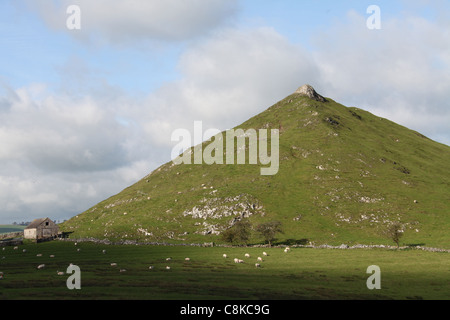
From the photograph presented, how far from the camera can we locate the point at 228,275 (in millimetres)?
63844

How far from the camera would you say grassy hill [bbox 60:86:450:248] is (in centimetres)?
12488

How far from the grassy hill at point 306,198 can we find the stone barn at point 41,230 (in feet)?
24.9

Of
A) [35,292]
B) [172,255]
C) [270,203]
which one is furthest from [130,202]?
[35,292]

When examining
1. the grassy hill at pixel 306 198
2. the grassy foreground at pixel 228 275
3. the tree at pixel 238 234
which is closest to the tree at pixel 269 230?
the tree at pixel 238 234

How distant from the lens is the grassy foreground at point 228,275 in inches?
1944

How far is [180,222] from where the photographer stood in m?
136

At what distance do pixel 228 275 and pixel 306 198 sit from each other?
84.7 meters

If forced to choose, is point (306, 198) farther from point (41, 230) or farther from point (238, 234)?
point (41, 230)

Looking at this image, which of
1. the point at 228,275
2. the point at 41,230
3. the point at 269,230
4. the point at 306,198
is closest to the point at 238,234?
the point at 269,230

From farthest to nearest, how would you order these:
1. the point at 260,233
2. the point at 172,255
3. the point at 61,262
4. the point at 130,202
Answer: the point at 130,202
the point at 260,233
the point at 172,255
the point at 61,262

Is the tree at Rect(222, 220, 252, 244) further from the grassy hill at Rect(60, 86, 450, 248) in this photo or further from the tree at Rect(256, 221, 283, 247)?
the grassy hill at Rect(60, 86, 450, 248)

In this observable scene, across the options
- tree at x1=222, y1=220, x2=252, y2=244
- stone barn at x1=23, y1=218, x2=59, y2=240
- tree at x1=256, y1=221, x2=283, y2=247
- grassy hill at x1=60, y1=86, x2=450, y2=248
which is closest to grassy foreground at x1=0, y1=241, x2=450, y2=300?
tree at x1=256, y1=221, x2=283, y2=247
